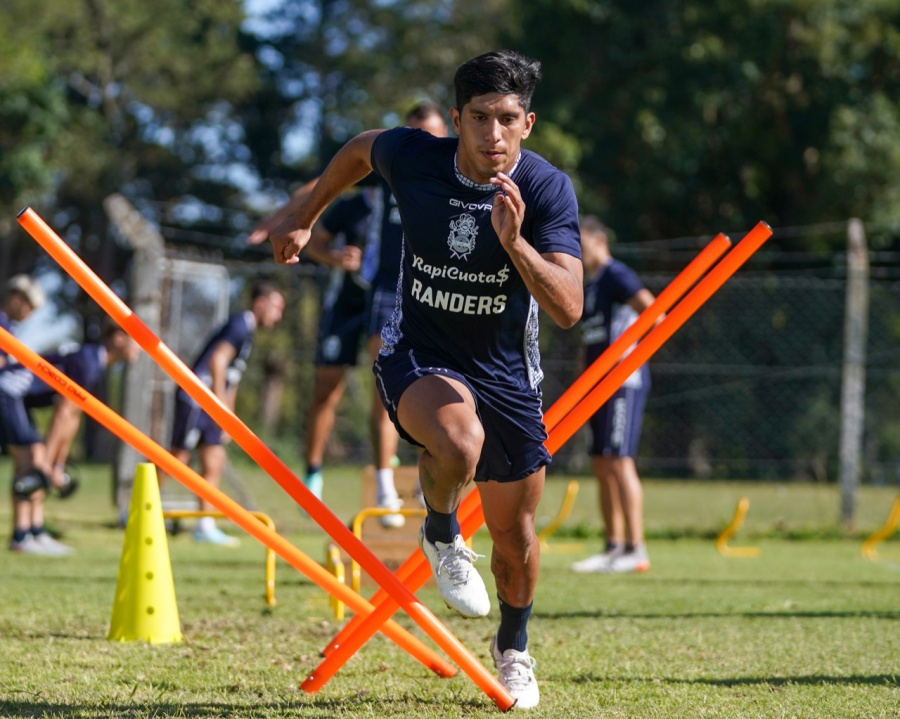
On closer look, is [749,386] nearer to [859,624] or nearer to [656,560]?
[656,560]

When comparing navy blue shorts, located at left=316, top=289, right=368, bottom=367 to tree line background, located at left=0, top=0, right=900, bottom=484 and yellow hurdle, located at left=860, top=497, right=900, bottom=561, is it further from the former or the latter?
tree line background, located at left=0, top=0, right=900, bottom=484

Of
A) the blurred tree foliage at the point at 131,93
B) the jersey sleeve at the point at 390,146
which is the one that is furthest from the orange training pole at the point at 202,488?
the blurred tree foliage at the point at 131,93

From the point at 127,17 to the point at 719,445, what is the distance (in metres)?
26.7

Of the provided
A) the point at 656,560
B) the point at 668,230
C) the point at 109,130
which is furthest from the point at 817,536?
the point at 109,130

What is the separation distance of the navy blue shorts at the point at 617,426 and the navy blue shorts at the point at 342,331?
1868 mm

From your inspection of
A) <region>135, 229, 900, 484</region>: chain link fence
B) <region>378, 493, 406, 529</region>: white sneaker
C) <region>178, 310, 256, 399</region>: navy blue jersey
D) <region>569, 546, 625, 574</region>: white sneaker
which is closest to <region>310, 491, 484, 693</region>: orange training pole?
<region>378, 493, 406, 529</region>: white sneaker

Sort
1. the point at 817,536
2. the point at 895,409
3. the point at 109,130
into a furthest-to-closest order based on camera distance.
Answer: the point at 109,130 → the point at 895,409 → the point at 817,536

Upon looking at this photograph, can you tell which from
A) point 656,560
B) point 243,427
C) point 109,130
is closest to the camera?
point 243,427

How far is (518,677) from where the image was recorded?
4.20 m

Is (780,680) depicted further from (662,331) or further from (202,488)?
(202,488)

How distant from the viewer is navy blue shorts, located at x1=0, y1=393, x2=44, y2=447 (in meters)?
9.62

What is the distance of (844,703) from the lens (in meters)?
4.08

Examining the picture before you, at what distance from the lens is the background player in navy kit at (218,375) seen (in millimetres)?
10227

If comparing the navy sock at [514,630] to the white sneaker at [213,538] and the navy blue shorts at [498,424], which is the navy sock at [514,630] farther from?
the white sneaker at [213,538]
